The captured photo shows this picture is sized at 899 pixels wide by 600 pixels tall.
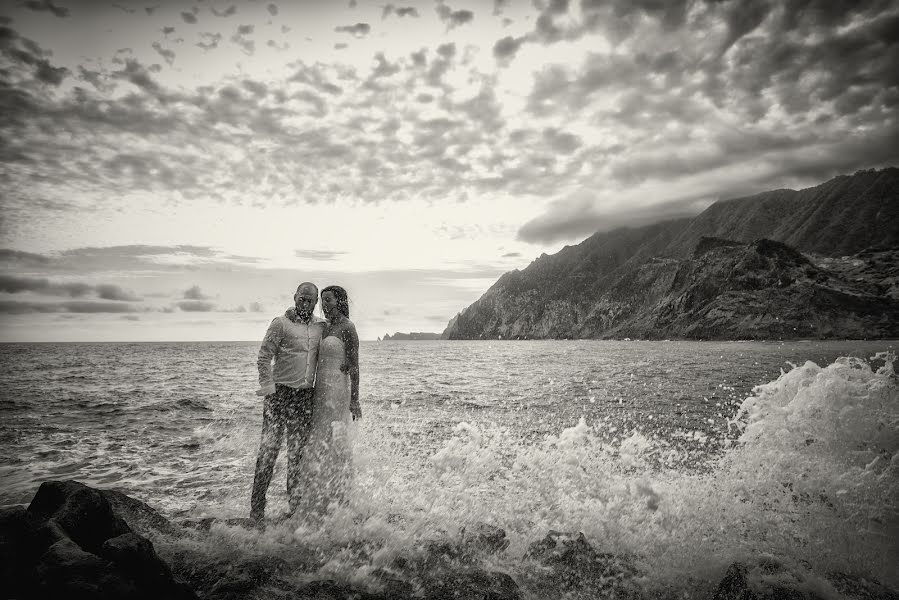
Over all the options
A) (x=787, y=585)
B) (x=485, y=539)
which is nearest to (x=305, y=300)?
(x=485, y=539)

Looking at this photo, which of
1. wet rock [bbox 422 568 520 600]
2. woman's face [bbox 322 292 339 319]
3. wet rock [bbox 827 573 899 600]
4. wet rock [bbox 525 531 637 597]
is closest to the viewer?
wet rock [bbox 422 568 520 600]

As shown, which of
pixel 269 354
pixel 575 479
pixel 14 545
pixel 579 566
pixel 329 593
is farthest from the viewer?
pixel 575 479

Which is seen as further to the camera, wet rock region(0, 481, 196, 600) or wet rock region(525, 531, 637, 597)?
wet rock region(525, 531, 637, 597)

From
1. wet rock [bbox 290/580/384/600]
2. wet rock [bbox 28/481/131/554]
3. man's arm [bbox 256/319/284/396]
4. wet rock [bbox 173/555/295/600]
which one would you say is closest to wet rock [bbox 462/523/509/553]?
wet rock [bbox 290/580/384/600]

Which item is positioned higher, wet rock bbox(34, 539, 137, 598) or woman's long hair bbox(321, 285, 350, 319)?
woman's long hair bbox(321, 285, 350, 319)

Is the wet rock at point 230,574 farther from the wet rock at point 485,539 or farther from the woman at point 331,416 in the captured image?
the wet rock at point 485,539

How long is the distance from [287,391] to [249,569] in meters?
2.06

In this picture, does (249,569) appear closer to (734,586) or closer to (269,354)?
(269,354)

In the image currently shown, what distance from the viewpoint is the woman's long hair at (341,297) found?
5.97m

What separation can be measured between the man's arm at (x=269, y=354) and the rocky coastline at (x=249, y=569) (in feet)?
5.42

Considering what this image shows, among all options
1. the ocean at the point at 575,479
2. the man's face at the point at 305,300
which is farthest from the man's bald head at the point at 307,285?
the ocean at the point at 575,479

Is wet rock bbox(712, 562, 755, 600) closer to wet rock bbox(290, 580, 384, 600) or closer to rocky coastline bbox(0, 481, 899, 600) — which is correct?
rocky coastline bbox(0, 481, 899, 600)

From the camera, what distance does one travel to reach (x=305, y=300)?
574cm

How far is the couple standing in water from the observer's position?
555 cm
